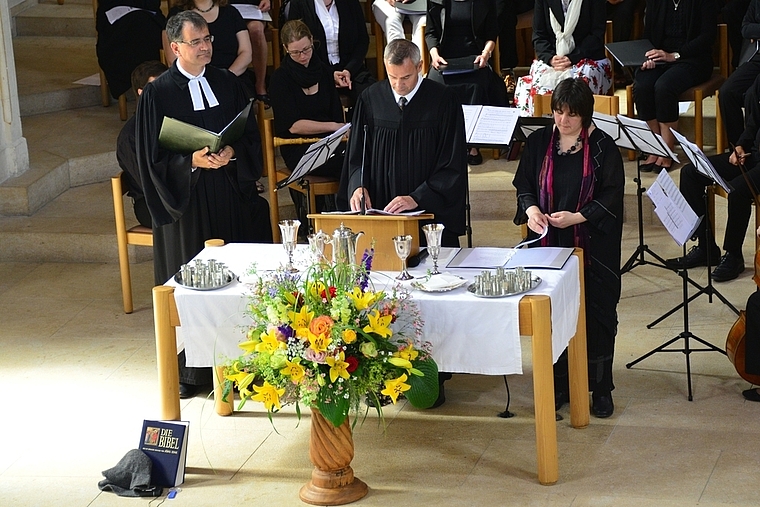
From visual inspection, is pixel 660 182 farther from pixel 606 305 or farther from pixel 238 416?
pixel 238 416

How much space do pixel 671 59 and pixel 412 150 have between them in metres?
3.53

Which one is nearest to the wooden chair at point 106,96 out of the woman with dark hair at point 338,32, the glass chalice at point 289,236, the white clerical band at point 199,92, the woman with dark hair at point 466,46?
the woman with dark hair at point 338,32

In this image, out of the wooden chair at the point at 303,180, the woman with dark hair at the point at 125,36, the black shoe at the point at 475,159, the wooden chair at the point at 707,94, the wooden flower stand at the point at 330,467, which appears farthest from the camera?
the woman with dark hair at the point at 125,36

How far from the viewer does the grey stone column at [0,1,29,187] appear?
8.79m

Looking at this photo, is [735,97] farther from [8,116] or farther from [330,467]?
[8,116]

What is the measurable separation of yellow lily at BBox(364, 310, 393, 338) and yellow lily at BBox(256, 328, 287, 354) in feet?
1.03

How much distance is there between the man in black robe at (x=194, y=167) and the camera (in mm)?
5949

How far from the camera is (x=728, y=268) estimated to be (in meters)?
7.40

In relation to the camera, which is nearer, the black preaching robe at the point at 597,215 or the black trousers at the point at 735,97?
the black preaching robe at the point at 597,215

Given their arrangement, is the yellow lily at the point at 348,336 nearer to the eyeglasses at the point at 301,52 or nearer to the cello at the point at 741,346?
the cello at the point at 741,346

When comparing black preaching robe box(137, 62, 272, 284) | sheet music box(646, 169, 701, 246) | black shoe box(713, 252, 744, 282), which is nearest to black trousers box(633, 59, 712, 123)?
black shoe box(713, 252, 744, 282)

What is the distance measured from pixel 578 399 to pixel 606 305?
17.7 inches

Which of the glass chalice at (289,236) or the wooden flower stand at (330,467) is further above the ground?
the glass chalice at (289,236)

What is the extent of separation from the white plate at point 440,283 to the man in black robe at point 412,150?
87cm
